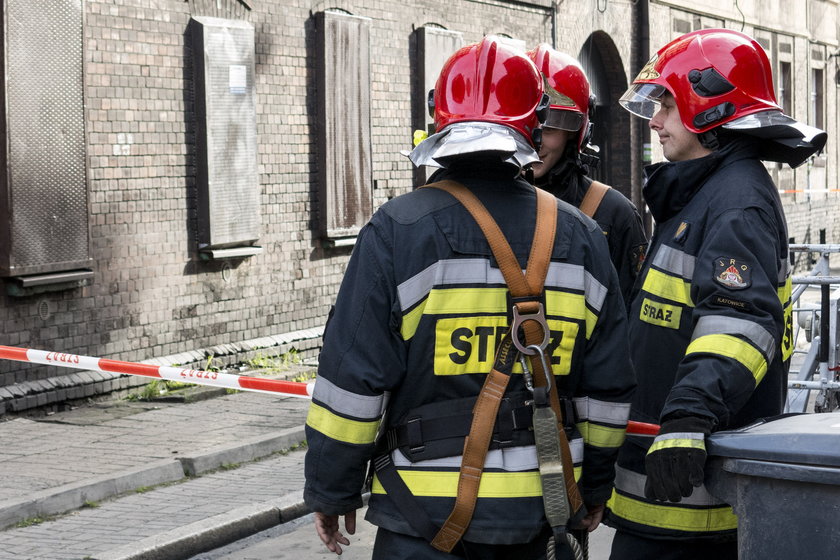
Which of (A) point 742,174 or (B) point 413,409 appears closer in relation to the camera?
(B) point 413,409

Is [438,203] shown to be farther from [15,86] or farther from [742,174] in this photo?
[15,86]

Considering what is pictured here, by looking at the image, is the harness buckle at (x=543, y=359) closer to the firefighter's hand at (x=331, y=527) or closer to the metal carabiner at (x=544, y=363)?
the metal carabiner at (x=544, y=363)

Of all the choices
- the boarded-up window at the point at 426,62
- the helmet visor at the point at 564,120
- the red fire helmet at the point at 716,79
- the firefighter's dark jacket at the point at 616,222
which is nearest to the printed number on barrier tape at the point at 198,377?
the firefighter's dark jacket at the point at 616,222

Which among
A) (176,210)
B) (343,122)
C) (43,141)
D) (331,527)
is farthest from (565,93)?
(343,122)

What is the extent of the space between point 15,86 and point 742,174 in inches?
264

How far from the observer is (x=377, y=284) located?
116 inches

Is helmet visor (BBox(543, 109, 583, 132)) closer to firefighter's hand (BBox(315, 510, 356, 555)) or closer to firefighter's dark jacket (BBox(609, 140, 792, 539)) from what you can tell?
firefighter's dark jacket (BBox(609, 140, 792, 539))

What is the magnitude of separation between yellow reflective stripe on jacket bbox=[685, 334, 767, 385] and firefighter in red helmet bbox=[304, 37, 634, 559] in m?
0.31

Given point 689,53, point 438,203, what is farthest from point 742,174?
point 438,203

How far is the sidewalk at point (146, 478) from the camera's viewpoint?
6270 mm

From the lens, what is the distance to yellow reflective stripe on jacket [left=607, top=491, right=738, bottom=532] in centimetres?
340

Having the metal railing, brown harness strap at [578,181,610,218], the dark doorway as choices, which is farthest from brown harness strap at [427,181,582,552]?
the dark doorway

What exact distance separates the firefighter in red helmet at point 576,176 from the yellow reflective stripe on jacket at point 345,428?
1.95m

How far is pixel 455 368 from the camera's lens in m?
2.93
